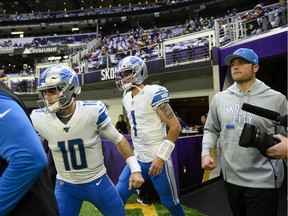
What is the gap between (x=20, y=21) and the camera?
37.0 m

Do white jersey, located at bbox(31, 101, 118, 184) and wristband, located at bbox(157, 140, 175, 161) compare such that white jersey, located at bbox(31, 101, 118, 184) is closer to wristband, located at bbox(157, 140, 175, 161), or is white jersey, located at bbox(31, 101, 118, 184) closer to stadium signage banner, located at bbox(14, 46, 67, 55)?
wristband, located at bbox(157, 140, 175, 161)

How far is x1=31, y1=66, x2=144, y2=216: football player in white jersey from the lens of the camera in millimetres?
2502

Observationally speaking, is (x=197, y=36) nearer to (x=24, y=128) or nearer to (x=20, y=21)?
(x=24, y=128)

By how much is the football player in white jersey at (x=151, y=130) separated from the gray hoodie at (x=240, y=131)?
2.06 feet

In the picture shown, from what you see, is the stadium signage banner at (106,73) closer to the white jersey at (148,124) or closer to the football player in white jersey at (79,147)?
the white jersey at (148,124)

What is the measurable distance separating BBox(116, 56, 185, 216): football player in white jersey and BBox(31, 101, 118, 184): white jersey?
0.75 metres

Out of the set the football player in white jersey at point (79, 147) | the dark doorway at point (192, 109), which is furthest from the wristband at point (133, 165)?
the dark doorway at point (192, 109)

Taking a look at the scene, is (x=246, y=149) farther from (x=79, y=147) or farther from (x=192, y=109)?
(x=192, y=109)

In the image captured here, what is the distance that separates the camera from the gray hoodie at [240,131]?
7.67ft

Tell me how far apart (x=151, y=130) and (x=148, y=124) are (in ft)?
0.24

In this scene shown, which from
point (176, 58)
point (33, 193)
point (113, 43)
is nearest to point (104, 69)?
point (176, 58)

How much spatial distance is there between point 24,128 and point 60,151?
145 cm

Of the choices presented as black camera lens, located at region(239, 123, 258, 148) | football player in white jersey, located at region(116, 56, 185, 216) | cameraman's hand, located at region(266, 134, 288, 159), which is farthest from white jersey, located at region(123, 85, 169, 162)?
cameraman's hand, located at region(266, 134, 288, 159)

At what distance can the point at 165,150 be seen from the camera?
10.4 ft
